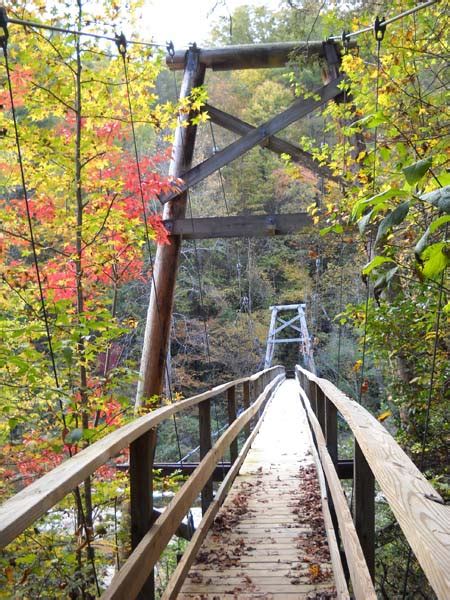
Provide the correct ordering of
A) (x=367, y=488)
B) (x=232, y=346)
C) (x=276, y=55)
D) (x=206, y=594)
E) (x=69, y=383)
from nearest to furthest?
1. (x=367, y=488)
2. (x=206, y=594)
3. (x=69, y=383)
4. (x=276, y=55)
5. (x=232, y=346)

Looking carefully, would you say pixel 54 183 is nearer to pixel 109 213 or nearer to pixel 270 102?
pixel 109 213

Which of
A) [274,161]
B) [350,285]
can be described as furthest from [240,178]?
[350,285]

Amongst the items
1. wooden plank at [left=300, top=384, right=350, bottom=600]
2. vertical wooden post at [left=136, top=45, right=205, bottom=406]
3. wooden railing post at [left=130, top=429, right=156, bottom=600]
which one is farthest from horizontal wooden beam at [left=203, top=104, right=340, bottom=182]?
wooden railing post at [left=130, top=429, right=156, bottom=600]

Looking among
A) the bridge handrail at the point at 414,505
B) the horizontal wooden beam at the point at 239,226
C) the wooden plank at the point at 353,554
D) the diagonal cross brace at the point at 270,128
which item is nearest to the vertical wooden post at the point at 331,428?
the wooden plank at the point at 353,554

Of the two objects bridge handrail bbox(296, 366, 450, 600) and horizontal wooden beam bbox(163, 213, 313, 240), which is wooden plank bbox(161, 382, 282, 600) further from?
horizontal wooden beam bbox(163, 213, 313, 240)

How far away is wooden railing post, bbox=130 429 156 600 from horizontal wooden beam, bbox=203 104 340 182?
511cm

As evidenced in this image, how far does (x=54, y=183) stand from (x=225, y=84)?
799 inches

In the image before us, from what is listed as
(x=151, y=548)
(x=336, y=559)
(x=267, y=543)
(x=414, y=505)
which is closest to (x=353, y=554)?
(x=151, y=548)

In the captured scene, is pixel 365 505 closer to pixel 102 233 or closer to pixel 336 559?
pixel 336 559

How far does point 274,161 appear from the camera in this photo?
21812 mm

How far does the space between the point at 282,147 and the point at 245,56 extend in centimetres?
130

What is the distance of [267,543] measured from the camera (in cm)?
306

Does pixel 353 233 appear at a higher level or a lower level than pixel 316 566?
higher

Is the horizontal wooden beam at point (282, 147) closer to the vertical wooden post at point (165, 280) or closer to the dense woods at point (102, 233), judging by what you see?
the dense woods at point (102, 233)
